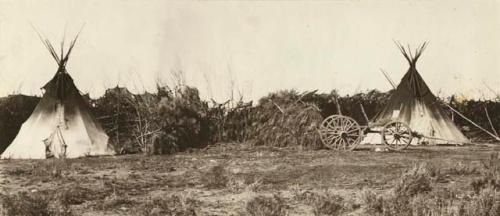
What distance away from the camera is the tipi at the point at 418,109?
19031 mm

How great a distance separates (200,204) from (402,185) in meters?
3.01

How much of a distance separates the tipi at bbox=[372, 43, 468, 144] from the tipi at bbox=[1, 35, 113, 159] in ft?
30.5

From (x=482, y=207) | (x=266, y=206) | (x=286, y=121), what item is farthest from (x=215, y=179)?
(x=286, y=121)

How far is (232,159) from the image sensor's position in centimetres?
1433

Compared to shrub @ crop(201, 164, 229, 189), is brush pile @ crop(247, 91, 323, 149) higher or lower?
higher

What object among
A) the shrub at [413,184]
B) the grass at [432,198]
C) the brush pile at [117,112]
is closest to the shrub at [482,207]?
the grass at [432,198]

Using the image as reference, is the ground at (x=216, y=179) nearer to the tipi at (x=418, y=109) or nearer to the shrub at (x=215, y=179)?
the shrub at (x=215, y=179)

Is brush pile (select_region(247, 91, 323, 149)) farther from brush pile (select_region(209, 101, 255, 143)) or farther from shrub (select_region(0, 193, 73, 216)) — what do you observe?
shrub (select_region(0, 193, 73, 216))

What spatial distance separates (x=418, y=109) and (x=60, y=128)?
1119 cm

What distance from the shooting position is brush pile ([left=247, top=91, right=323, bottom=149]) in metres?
16.8

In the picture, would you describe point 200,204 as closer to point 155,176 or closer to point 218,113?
point 155,176

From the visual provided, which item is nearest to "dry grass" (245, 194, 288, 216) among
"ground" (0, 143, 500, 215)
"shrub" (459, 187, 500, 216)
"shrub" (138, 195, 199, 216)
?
"ground" (0, 143, 500, 215)

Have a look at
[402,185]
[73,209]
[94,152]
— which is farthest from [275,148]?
[73,209]

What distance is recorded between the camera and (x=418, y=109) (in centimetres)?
1925
